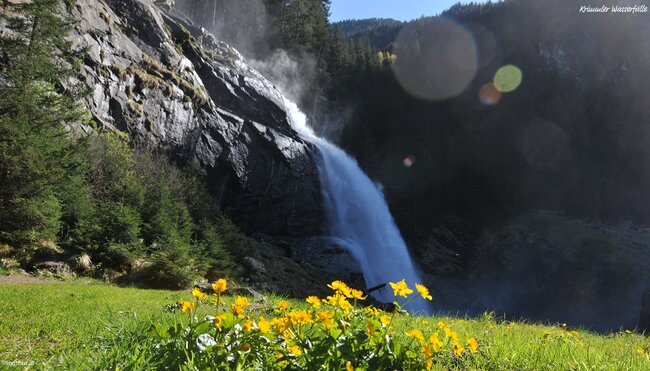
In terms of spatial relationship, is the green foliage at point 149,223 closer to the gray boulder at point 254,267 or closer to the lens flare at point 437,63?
the gray boulder at point 254,267

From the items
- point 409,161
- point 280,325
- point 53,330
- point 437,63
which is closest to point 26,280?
point 53,330

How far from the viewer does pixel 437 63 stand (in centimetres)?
5412

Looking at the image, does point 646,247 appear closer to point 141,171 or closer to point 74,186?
point 141,171

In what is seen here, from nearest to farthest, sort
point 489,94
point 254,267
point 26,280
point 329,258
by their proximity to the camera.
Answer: point 26,280 < point 254,267 < point 329,258 < point 489,94

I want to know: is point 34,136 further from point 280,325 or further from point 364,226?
point 364,226

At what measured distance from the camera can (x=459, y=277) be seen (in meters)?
37.1

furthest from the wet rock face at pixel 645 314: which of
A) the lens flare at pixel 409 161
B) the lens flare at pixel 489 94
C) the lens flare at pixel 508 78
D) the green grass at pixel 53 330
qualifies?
the lens flare at pixel 508 78

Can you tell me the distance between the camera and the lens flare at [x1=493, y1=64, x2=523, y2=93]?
164 ft

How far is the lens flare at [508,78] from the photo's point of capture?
5009cm

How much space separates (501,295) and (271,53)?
118ft

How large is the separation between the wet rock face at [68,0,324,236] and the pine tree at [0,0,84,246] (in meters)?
4.19

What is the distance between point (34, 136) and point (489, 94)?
50009 mm

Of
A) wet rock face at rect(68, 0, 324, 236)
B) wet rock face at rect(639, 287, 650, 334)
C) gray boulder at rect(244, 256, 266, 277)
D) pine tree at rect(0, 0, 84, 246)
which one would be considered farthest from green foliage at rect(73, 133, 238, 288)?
wet rock face at rect(639, 287, 650, 334)

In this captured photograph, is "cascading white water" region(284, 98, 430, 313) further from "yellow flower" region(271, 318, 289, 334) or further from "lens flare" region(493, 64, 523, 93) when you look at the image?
"lens flare" region(493, 64, 523, 93)
